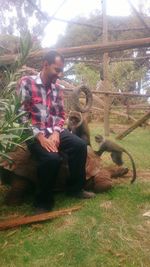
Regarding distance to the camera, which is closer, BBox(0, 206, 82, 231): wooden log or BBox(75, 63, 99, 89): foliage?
BBox(0, 206, 82, 231): wooden log

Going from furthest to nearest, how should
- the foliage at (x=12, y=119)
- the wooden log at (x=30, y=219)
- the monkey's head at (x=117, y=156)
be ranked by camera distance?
the monkey's head at (x=117, y=156), the wooden log at (x=30, y=219), the foliage at (x=12, y=119)

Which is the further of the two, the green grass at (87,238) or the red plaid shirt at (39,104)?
the red plaid shirt at (39,104)

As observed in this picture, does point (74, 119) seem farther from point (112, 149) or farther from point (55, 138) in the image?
point (55, 138)

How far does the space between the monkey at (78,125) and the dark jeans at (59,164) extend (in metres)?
0.76

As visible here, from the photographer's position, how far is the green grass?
3.42 m

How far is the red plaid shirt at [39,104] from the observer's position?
4.44 m

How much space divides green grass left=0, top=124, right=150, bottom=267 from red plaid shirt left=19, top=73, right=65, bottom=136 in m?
0.82

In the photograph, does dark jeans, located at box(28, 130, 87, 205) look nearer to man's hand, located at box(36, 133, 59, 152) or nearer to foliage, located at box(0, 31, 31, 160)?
man's hand, located at box(36, 133, 59, 152)

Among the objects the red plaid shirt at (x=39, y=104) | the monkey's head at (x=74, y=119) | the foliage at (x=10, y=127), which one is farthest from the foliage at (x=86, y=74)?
the foliage at (x=10, y=127)

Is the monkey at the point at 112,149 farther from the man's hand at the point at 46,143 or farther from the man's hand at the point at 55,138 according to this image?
the man's hand at the point at 46,143

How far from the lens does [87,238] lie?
370 centimetres

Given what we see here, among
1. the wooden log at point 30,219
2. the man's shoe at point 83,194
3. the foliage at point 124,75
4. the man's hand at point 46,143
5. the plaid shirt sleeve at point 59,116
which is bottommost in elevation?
the foliage at point 124,75

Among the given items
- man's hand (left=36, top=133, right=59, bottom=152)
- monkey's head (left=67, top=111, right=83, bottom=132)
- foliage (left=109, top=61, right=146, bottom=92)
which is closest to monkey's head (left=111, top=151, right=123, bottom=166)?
monkey's head (left=67, top=111, right=83, bottom=132)

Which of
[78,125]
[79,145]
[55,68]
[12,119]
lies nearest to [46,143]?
[79,145]
